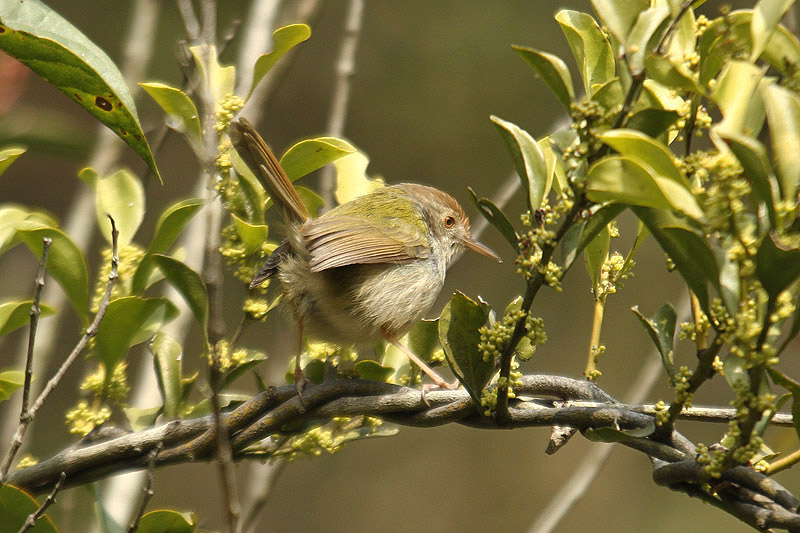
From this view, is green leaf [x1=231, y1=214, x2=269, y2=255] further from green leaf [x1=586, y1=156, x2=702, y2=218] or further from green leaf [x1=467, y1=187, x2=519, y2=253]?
green leaf [x1=586, y1=156, x2=702, y2=218]

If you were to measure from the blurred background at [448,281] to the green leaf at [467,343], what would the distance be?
13.4 feet

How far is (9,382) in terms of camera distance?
1727 mm

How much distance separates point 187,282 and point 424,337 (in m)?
0.56

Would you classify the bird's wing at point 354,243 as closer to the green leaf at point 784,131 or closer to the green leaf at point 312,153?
the green leaf at point 312,153

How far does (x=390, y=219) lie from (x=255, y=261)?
3.95 feet

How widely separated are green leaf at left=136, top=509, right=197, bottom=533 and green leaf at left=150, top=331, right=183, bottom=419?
0.81 ft

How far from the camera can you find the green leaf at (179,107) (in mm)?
1794

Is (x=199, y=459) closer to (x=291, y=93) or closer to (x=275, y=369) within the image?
(x=275, y=369)

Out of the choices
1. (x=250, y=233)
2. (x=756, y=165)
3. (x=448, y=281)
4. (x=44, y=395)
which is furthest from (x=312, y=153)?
(x=448, y=281)

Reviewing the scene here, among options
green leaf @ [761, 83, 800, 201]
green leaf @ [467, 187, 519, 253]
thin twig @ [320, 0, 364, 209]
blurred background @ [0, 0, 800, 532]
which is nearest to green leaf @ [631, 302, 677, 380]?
green leaf @ [467, 187, 519, 253]

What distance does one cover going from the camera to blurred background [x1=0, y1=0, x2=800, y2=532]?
5.91 meters

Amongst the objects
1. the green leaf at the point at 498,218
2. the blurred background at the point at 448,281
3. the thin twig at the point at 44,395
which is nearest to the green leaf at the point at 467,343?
the green leaf at the point at 498,218

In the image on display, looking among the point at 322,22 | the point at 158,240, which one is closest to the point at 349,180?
the point at 158,240

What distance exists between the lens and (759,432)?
1168mm
